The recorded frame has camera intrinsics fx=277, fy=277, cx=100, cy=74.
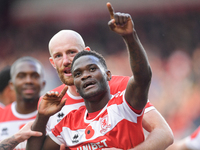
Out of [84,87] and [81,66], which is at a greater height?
[81,66]

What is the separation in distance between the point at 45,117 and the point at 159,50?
6310mm

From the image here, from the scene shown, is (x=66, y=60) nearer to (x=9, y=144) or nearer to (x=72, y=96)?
(x=72, y=96)

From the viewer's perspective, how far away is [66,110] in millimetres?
3098

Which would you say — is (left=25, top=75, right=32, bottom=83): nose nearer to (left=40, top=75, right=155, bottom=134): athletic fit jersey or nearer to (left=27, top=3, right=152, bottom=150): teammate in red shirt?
(left=40, top=75, right=155, bottom=134): athletic fit jersey

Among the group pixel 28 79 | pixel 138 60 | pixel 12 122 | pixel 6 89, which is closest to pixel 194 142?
pixel 138 60

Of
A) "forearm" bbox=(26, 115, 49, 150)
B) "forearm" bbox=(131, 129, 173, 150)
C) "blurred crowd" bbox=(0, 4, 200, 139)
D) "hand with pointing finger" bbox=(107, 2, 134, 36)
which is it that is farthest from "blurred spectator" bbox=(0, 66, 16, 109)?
"hand with pointing finger" bbox=(107, 2, 134, 36)

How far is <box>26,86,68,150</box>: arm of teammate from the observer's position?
8.75 feet

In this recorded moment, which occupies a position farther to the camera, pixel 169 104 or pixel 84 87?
pixel 169 104

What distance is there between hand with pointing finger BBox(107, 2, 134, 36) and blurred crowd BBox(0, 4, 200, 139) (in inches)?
230

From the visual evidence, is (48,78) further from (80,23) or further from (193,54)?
(193,54)

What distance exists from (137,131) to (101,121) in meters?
0.33

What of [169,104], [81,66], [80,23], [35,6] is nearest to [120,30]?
[81,66]

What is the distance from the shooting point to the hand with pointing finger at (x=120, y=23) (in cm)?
186

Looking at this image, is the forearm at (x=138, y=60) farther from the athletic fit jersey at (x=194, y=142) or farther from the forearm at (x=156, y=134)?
the athletic fit jersey at (x=194, y=142)
